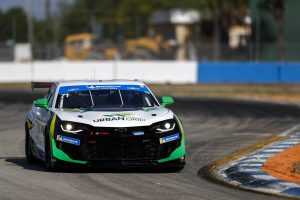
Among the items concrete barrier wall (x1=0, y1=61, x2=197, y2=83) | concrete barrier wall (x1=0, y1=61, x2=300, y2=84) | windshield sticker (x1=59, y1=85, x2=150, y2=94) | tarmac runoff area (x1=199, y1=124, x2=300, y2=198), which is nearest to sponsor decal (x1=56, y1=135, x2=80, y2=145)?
windshield sticker (x1=59, y1=85, x2=150, y2=94)

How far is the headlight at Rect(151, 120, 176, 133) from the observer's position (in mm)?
12562

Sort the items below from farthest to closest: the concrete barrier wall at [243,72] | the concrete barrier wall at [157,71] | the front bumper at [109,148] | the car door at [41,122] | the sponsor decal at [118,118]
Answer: the concrete barrier wall at [157,71]
the concrete barrier wall at [243,72]
the car door at [41,122]
the sponsor decal at [118,118]
the front bumper at [109,148]

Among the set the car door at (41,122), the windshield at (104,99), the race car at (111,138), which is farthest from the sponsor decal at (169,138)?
the car door at (41,122)

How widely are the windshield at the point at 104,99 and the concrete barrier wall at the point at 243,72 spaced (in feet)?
119

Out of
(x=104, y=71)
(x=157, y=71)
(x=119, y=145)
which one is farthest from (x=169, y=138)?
(x=157, y=71)

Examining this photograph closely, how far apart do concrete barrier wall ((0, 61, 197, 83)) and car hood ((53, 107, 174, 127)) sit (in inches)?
1466

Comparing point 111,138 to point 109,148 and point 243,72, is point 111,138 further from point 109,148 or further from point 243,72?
point 243,72

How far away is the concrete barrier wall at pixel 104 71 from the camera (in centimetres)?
5050

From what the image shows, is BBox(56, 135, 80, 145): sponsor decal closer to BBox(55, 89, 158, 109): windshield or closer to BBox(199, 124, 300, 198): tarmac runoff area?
BBox(55, 89, 158, 109): windshield

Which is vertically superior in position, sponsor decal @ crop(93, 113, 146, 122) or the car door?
sponsor decal @ crop(93, 113, 146, 122)

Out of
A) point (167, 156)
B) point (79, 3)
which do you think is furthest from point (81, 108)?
point (79, 3)

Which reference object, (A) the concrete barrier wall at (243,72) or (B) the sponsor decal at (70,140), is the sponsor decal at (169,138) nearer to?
(B) the sponsor decal at (70,140)

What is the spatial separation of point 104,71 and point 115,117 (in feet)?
125

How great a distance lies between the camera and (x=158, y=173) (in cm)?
1277
